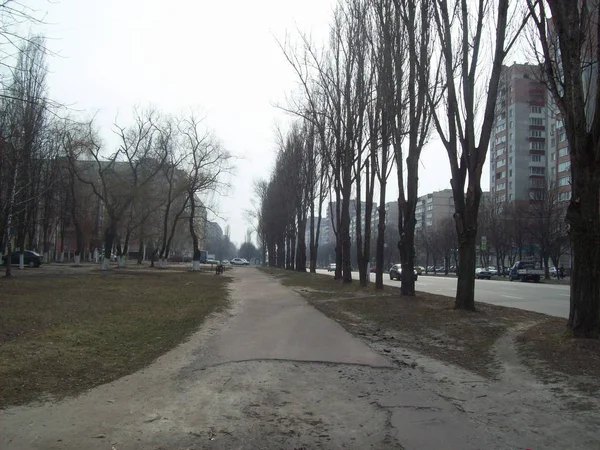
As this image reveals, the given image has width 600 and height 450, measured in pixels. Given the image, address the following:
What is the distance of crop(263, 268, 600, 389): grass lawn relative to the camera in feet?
24.6

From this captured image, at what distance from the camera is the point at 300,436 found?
15.4ft

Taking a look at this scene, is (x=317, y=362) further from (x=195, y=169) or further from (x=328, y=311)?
(x=195, y=169)

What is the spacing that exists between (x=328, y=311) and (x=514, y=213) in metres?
51.0

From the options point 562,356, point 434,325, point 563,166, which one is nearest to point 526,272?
point 434,325

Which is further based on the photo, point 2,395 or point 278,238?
point 278,238

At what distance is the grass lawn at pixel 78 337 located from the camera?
21.3 feet

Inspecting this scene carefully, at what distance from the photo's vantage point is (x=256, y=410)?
5.45 meters

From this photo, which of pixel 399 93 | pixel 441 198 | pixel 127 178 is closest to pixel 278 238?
pixel 127 178

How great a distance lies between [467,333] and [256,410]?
610 centimetres

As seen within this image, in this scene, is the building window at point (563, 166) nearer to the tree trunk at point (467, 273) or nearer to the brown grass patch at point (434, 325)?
the brown grass patch at point (434, 325)

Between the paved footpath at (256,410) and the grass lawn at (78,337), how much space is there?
49 cm

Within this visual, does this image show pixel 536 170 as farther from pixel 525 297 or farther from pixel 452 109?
pixel 452 109

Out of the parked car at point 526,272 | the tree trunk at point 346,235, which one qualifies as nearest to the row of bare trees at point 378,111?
the tree trunk at point 346,235

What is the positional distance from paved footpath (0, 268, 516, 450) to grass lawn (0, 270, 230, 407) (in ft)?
1.59
